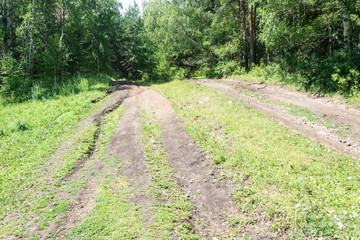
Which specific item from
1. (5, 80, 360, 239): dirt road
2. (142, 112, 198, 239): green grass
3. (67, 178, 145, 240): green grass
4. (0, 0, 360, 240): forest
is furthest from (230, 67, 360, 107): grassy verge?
(67, 178, 145, 240): green grass

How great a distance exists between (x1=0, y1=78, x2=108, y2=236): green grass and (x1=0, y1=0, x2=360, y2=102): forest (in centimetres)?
479

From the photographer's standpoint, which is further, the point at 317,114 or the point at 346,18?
the point at 346,18

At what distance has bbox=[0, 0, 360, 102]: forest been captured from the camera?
38.6ft

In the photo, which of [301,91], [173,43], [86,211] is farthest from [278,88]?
[173,43]

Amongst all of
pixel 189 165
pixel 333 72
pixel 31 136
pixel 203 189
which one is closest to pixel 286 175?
pixel 203 189

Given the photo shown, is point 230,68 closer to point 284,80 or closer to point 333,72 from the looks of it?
point 284,80

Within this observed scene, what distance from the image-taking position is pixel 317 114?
8.77 m

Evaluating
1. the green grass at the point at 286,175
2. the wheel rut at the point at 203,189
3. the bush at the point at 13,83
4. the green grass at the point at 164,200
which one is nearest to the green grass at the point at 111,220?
the green grass at the point at 164,200

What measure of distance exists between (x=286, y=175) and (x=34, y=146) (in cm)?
915

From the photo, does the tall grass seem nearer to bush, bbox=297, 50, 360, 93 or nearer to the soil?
the soil

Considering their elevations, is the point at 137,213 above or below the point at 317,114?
below

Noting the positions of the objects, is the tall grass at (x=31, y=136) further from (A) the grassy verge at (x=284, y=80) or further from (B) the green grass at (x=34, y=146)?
(A) the grassy verge at (x=284, y=80)

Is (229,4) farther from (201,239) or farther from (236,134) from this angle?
(201,239)

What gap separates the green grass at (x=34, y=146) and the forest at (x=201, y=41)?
4791 millimetres
